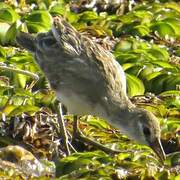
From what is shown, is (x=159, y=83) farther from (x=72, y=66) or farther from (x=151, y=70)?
(x=72, y=66)

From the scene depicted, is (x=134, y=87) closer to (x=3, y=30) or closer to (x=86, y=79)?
(x=86, y=79)

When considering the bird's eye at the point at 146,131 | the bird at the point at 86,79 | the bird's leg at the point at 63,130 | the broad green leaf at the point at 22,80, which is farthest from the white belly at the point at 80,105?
the broad green leaf at the point at 22,80

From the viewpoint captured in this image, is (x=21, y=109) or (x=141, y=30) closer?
(x=21, y=109)

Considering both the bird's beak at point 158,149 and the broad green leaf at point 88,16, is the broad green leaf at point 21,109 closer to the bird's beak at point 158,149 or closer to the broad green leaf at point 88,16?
the bird's beak at point 158,149

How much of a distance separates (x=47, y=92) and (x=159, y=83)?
1.39 m

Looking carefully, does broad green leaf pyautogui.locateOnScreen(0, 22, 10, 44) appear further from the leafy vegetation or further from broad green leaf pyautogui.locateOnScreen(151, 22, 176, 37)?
broad green leaf pyautogui.locateOnScreen(151, 22, 176, 37)

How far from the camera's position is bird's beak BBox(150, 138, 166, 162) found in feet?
31.1

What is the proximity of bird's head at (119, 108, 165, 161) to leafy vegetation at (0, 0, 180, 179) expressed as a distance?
119mm

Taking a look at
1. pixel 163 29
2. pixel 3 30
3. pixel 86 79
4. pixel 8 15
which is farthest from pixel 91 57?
pixel 163 29

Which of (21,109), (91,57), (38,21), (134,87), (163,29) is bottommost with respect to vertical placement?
(163,29)

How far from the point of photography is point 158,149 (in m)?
9.52

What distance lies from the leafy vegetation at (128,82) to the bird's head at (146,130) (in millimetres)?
119

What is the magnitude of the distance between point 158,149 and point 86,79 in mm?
1142

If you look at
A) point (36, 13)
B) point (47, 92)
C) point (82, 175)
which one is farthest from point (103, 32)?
point (82, 175)
